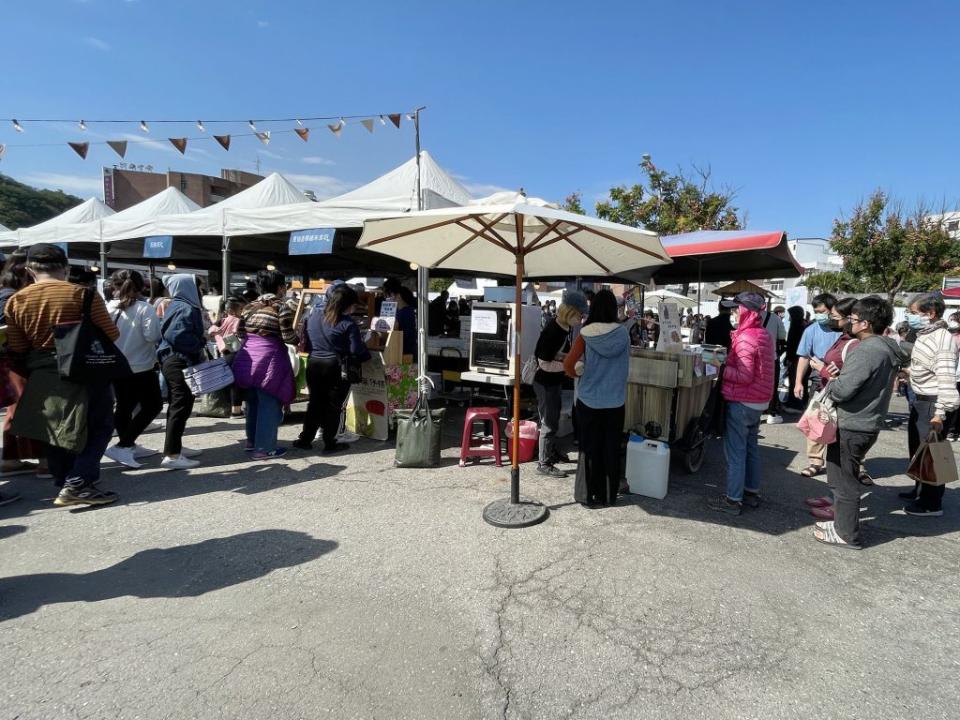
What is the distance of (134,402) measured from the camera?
5023 mm

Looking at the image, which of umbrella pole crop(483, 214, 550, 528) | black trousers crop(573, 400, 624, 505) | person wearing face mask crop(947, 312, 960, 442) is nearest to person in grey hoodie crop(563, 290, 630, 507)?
black trousers crop(573, 400, 624, 505)

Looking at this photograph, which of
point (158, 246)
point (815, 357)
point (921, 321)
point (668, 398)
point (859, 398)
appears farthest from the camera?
point (158, 246)

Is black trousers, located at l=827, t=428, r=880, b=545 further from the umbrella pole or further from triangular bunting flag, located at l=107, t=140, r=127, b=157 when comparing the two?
triangular bunting flag, located at l=107, t=140, r=127, b=157

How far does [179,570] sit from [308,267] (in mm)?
10968

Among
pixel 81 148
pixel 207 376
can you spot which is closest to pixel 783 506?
pixel 207 376

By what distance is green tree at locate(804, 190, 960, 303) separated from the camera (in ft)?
76.3

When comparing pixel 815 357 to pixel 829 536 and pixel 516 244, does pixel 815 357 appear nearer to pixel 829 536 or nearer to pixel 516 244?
pixel 829 536

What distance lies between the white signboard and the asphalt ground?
59.4 inches

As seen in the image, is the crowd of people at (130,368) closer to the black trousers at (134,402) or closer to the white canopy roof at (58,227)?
the black trousers at (134,402)

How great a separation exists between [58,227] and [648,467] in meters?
13.2

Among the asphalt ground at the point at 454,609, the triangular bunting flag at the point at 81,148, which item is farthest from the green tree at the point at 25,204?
the asphalt ground at the point at 454,609

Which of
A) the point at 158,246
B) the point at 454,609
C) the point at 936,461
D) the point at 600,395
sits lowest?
the point at 454,609

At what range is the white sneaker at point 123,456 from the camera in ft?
16.4

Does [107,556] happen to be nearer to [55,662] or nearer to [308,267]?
[55,662]
